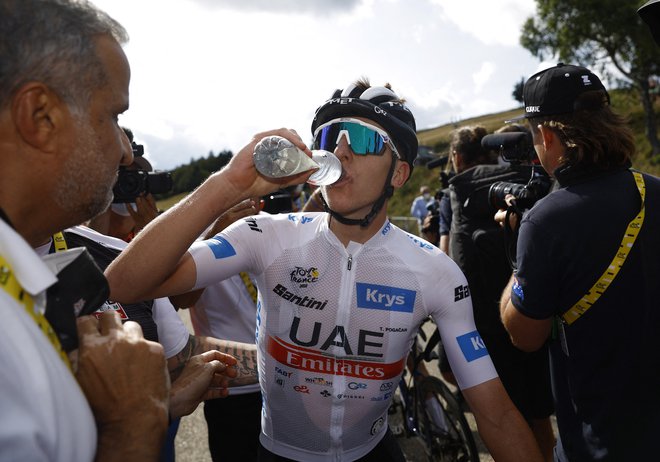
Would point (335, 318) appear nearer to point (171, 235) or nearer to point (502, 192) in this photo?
point (171, 235)

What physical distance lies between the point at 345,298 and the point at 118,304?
1.06 m

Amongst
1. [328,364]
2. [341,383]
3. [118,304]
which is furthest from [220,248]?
[341,383]

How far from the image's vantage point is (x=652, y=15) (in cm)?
204

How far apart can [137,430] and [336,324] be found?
1.33m

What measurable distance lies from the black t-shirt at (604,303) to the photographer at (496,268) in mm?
1469

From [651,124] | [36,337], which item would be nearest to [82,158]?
[36,337]

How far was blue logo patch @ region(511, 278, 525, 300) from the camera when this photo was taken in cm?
235

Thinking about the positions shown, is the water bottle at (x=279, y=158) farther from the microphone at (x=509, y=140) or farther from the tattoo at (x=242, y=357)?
the microphone at (x=509, y=140)

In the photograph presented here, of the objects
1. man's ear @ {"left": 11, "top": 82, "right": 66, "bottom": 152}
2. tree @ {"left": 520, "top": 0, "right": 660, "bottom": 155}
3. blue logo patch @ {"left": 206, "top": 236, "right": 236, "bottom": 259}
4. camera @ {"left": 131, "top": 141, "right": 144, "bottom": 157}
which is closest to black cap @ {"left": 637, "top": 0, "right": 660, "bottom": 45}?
blue logo patch @ {"left": 206, "top": 236, "right": 236, "bottom": 259}

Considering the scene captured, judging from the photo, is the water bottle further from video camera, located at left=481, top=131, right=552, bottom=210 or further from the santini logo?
video camera, located at left=481, top=131, right=552, bottom=210

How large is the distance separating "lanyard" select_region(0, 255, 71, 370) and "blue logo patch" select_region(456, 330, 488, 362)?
5.58 feet

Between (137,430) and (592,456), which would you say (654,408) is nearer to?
(592,456)

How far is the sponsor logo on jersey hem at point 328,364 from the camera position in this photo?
2396 millimetres

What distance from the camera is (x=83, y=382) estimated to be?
1137 millimetres
